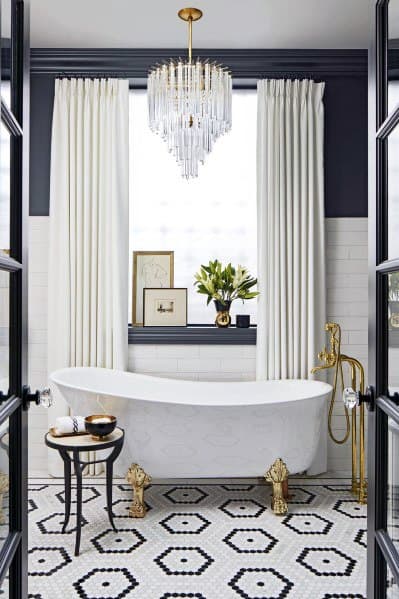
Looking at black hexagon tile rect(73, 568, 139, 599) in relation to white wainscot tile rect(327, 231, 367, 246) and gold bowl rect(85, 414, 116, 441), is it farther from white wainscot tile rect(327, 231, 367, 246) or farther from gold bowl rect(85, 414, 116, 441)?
white wainscot tile rect(327, 231, 367, 246)

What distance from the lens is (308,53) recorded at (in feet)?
12.2

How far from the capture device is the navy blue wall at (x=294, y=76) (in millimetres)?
3713

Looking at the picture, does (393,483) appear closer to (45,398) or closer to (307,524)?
(45,398)

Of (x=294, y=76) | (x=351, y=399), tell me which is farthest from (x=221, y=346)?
(x=351, y=399)

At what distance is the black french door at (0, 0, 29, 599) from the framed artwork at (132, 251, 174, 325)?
2.62m

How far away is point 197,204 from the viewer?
13.3ft

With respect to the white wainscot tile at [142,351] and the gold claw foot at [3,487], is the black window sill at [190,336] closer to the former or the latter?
the white wainscot tile at [142,351]

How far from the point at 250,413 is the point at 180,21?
7.87 ft

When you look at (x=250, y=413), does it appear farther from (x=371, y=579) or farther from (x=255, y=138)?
(x=255, y=138)

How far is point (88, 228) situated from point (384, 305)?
275cm

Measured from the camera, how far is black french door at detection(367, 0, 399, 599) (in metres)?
1.21

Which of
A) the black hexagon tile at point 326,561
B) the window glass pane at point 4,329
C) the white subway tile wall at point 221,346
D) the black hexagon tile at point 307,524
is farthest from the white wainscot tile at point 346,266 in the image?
the window glass pane at point 4,329

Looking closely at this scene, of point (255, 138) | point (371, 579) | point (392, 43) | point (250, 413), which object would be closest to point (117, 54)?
point (255, 138)

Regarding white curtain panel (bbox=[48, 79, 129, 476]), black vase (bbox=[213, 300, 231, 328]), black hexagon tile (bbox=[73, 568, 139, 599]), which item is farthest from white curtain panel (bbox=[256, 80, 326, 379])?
black hexagon tile (bbox=[73, 568, 139, 599])
